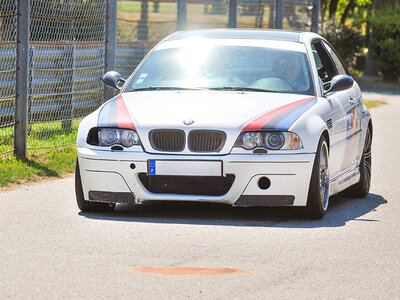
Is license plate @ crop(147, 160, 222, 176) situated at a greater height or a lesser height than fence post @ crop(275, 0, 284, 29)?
Answer: greater

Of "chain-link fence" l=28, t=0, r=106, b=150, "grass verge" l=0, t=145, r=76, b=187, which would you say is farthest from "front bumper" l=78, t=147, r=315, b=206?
"chain-link fence" l=28, t=0, r=106, b=150

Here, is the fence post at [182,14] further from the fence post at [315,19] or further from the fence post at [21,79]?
the fence post at [315,19]

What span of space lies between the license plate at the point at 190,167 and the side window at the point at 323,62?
6.60 ft

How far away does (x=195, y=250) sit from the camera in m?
6.77

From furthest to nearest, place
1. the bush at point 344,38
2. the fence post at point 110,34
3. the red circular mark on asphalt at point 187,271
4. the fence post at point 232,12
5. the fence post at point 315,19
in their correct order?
the bush at point 344,38 → the fence post at point 315,19 → the fence post at point 232,12 → the fence post at point 110,34 → the red circular mark on asphalt at point 187,271

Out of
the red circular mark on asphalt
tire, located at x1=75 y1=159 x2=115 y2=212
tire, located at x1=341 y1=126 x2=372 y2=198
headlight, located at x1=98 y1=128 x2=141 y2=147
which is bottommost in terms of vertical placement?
tire, located at x1=341 y1=126 x2=372 y2=198

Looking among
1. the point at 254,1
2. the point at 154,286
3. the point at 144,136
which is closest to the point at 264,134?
the point at 144,136

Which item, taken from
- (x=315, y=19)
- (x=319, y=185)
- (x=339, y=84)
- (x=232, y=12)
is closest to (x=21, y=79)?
(x=339, y=84)

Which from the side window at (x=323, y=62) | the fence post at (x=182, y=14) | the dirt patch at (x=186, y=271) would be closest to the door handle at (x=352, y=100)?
the side window at (x=323, y=62)

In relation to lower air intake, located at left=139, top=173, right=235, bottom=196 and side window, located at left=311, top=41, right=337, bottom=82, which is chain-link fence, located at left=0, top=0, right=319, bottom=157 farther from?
lower air intake, located at left=139, top=173, right=235, bottom=196

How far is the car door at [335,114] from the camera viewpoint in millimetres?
8625

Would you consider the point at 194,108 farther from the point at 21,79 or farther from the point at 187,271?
the point at 21,79

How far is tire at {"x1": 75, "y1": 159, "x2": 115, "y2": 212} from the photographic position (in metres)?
8.20

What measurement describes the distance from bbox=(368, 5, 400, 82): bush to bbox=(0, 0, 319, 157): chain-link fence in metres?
14.6
